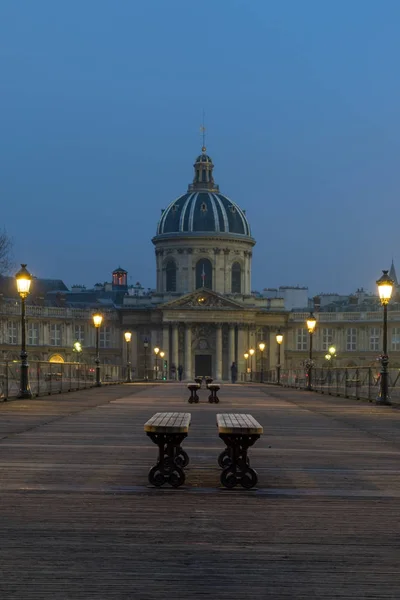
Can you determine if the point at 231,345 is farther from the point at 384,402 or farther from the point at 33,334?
the point at 384,402

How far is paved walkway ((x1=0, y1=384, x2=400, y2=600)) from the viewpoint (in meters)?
6.79

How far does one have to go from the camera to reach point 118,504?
984cm

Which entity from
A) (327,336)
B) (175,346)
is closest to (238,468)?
(175,346)

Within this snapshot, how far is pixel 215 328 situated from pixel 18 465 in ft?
405

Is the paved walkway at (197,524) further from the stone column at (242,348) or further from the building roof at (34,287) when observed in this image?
the stone column at (242,348)

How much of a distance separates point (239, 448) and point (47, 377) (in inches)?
988

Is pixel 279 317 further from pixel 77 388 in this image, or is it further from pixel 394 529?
pixel 394 529

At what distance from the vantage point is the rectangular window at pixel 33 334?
130 meters

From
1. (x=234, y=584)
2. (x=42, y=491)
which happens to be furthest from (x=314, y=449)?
(x=234, y=584)

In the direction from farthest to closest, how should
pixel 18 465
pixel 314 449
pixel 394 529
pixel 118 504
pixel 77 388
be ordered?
pixel 77 388
pixel 314 449
pixel 18 465
pixel 118 504
pixel 394 529

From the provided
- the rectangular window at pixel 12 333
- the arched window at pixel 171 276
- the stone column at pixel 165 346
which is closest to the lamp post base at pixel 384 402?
the rectangular window at pixel 12 333

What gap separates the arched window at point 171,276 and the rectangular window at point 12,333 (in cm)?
2379

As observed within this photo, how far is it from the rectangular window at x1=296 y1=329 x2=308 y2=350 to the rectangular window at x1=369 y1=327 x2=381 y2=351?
846cm

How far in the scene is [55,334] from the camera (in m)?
134
